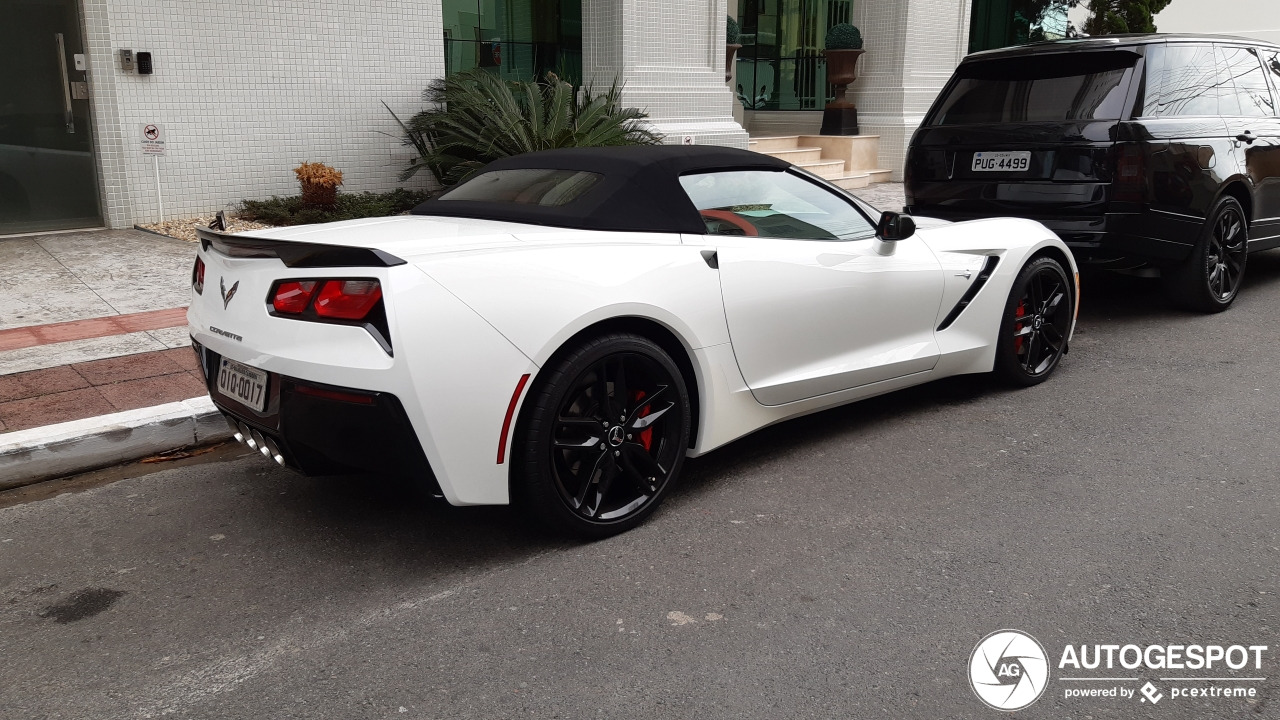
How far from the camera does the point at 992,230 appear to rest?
5.36 metres

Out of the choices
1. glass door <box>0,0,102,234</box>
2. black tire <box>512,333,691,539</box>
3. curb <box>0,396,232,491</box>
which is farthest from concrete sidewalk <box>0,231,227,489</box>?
black tire <box>512,333,691,539</box>

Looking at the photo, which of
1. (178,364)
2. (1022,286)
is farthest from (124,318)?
(1022,286)

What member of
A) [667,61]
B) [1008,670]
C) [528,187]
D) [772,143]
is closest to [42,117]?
[667,61]

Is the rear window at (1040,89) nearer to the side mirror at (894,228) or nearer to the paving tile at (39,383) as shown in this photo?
the side mirror at (894,228)

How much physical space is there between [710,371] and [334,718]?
1888mm

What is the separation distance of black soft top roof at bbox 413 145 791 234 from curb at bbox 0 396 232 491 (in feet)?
5.02

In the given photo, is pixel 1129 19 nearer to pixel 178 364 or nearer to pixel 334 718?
pixel 178 364

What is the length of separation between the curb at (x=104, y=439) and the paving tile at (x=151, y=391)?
0.12 m

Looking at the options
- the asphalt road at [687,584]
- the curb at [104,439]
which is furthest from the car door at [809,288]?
the curb at [104,439]

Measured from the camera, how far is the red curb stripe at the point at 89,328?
6055 millimetres

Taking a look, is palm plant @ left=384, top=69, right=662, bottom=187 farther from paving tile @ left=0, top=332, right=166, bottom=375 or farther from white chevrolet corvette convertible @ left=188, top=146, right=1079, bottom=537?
white chevrolet corvette convertible @ left=188, top=146, right=1079, bottom=537

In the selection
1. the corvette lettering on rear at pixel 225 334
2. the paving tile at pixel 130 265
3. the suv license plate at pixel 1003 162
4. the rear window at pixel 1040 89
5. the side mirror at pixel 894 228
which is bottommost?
the paving tile at pixel 130 265

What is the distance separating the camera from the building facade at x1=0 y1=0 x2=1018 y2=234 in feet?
30.3

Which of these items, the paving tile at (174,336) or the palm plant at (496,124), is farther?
the palm plant at (496,124)
